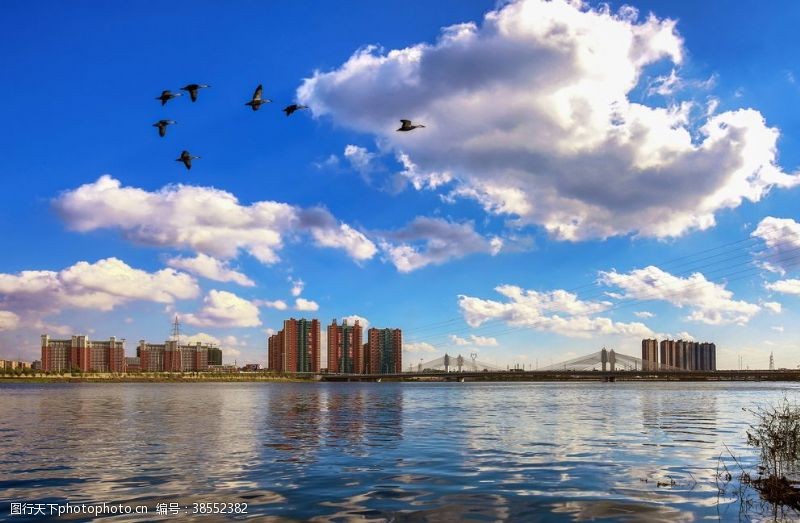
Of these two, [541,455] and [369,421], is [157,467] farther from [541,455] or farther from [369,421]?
[369,421]

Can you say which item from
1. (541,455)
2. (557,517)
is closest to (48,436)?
(541,455)

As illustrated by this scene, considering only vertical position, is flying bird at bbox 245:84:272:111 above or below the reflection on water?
above

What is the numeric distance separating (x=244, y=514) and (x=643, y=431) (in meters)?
33.1

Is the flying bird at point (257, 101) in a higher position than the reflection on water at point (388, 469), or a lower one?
higher

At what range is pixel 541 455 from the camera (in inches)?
1262

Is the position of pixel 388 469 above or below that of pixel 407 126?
below

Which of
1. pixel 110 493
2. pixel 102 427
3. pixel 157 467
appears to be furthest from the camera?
pixel 102 427

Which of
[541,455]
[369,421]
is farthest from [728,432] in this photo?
[369,421]

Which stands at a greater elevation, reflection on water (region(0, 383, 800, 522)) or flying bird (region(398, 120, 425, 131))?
flying bird (region(398, 120, 425, 131))

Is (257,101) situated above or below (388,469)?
above

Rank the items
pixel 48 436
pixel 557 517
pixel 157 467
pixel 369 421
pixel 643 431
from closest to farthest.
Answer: pixel 557 517 → pixel 157 467 → pixel 48 436 → pixel 643 431 → pixel 369 421

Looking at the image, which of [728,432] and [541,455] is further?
[728,432]

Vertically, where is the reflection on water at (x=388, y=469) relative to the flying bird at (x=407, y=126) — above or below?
below

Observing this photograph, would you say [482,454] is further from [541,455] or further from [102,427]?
[102,427]
